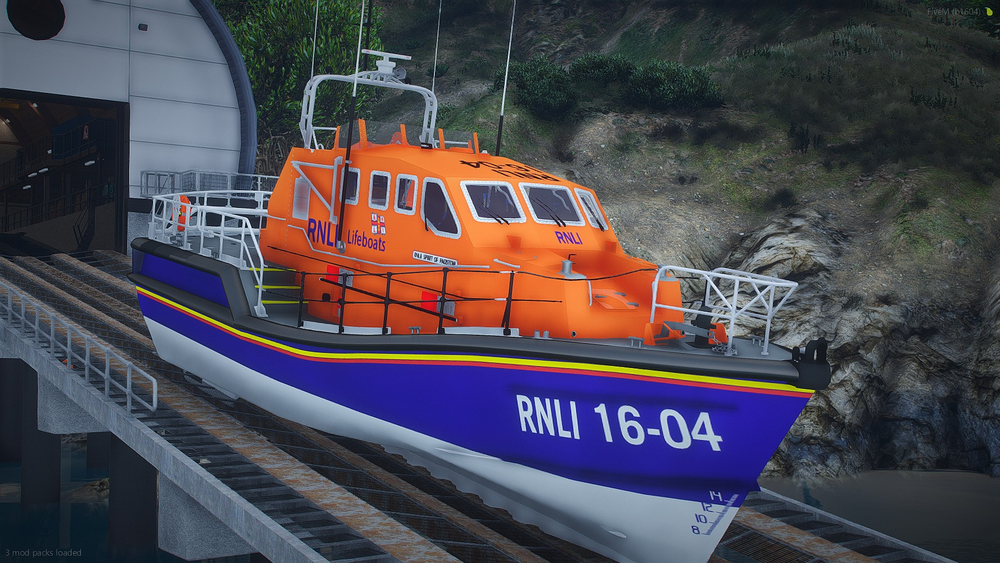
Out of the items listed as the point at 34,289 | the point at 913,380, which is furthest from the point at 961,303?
the point at 34,289

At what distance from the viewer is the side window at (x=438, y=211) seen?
265 inches

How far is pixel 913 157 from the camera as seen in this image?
64.4 ft

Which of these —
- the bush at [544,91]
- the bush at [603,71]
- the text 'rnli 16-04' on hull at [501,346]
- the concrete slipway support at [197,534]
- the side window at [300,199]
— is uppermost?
the bush at [603,71]

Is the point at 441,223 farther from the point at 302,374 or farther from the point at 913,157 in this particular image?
the point at 913,157

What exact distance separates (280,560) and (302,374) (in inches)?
72.8

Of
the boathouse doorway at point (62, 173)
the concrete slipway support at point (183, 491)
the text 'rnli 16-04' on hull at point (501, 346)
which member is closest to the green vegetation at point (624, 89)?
the boathouse doorway at point (62, 173)

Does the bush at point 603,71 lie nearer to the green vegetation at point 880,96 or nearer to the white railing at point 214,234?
the green vegetation at point 880,96

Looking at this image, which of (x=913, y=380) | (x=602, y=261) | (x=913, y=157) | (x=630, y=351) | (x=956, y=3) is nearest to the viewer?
(x=630, y=351)

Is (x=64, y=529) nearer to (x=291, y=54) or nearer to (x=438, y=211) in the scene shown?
(x=438, y=211)

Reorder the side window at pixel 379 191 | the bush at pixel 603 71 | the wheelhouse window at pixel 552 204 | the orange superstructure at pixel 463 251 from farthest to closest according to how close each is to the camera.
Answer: the bush at pixel 603 71
the side window at pixel 379 191
the wheelhouse window at pixel 552 204
the orange superstructure at pixel 463 251

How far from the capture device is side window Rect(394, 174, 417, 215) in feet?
22.8

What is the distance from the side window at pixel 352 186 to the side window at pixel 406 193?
551 mm

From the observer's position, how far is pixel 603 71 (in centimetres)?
2503

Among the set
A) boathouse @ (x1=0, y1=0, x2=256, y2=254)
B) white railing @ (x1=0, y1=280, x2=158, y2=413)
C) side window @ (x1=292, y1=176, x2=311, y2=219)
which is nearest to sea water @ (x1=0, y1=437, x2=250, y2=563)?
white railing @ (x1=0, y1=280, x2=158, y2=413)
